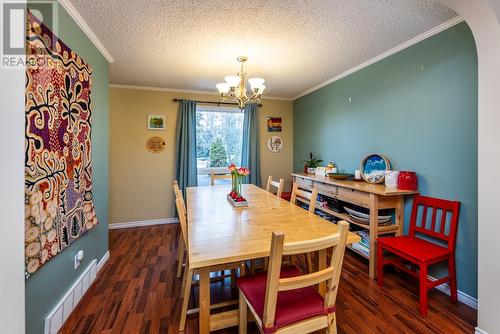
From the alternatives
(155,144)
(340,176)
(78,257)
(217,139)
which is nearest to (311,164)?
(340,176)

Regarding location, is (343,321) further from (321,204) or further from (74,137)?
(74,137)

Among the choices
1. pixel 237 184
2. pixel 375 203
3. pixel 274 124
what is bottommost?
pixel 375 203

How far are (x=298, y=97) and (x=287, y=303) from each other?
4054 millimetres

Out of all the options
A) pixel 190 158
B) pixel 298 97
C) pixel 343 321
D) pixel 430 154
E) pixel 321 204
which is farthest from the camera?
pixel 298 97

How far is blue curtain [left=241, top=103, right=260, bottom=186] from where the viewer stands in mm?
4305

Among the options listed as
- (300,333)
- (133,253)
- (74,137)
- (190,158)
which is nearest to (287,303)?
(300,333)

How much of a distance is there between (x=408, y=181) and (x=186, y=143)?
130 inches

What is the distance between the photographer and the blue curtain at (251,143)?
169 inches

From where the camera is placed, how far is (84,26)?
199 centimetres

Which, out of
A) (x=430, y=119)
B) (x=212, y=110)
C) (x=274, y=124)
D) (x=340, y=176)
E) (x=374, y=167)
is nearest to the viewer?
(x=430, y=119)

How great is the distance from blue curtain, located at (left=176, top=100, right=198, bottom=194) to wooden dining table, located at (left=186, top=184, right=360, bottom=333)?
197 centimetres

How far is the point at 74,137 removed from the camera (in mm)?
1792

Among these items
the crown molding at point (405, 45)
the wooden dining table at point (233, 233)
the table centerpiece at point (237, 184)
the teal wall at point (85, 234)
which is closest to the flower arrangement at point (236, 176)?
the table centerpiece at point (237, 184)

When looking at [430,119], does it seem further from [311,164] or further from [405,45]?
[311,164]
